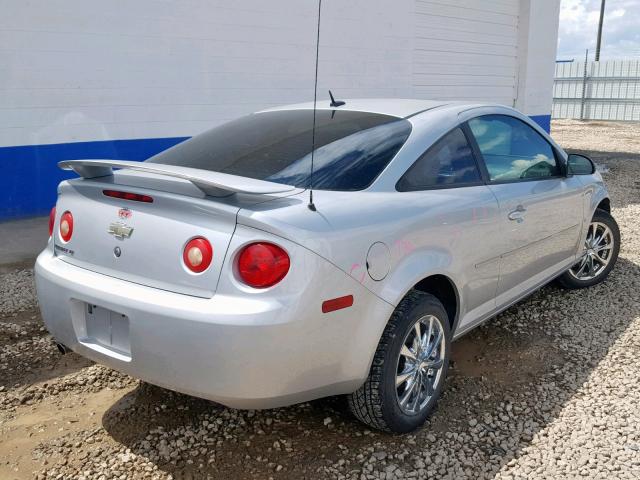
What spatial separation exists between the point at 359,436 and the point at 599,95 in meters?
26.7

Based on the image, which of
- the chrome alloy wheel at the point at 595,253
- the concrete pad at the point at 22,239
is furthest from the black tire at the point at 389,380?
the concrete pad at the point at 22,239

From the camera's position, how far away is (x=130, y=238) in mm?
2652

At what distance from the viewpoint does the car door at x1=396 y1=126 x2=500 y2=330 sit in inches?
119

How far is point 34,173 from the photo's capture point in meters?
7.45

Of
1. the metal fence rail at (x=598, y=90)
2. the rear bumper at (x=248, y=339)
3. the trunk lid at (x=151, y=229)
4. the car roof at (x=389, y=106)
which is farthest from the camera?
the metal fence rail at (x=598, y=90)

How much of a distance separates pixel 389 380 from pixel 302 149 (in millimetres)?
1170

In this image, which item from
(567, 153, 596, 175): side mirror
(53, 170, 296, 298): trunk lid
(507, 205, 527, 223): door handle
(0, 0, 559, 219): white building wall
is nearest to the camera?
(53, 170, 296, 298): trunk lid

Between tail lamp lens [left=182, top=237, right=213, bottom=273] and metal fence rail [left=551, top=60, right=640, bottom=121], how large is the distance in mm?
26286

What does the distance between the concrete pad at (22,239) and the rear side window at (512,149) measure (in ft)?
14.0

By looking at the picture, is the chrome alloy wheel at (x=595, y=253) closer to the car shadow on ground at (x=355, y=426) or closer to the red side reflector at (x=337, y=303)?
the car shadow on ground at (x=355, y=426)

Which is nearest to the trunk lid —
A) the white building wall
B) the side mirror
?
the side mirror

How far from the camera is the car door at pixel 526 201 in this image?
3.65 m

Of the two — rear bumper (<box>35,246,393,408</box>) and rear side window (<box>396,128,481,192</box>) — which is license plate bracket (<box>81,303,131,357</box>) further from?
rear side window (<box>396,128,481,192</box>)

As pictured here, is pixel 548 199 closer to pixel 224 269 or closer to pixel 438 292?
pixel 438 292
